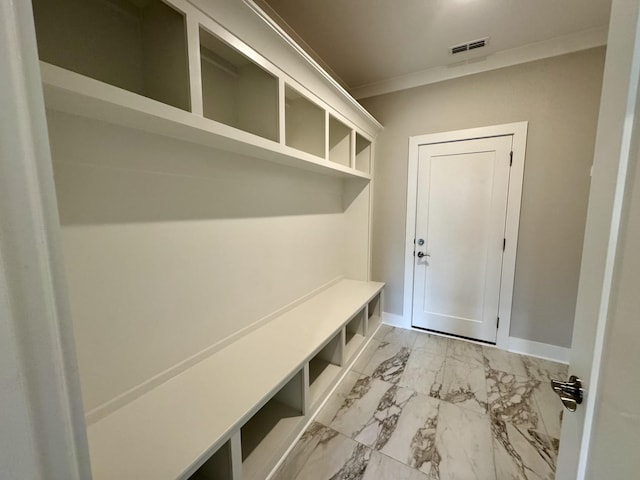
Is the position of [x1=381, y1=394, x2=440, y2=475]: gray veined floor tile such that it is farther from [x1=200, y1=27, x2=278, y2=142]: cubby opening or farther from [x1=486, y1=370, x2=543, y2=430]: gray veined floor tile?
[x1=200, y1=27, x2=278, y2=142]: cubby opening

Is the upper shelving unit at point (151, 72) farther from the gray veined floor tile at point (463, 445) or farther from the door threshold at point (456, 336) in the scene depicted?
the door threshold at point (456, 336)

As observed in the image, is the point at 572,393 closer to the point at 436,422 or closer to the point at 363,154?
the point at 436,422

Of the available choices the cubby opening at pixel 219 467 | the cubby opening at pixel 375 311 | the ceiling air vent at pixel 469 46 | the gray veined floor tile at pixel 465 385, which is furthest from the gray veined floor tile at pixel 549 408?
the ceiling air vent at pixel 469 46

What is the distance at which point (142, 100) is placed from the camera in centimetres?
93

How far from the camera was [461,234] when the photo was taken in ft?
8.87

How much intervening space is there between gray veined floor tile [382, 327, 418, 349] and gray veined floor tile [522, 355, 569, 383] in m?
0.98

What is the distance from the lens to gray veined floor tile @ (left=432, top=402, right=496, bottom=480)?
1411 mm

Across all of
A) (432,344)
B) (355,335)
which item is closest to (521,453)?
(432,344)

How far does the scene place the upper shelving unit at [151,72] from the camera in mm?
916

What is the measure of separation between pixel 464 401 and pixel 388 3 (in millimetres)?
2807

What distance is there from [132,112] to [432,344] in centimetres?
299

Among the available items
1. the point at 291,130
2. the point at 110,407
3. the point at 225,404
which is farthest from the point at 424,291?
the point at 110,407

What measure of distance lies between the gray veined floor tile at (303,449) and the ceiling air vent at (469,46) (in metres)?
3.11

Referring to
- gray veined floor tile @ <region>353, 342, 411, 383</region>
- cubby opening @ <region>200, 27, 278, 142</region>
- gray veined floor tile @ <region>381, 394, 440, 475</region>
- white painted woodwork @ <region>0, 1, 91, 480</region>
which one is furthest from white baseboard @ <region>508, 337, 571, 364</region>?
white painted woodwork @ <region>0, 1, 91, 480</region>
